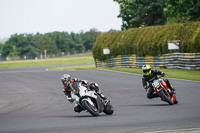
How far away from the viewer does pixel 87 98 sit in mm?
12125

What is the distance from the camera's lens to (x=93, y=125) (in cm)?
1043

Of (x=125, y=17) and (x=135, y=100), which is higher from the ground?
(x=125, y=17)

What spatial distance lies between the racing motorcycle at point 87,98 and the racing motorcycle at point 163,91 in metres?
2.81

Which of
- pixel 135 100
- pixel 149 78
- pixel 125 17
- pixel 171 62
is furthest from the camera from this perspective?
pixel 125 17

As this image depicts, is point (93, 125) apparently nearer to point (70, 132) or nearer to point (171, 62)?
point (70, 132)

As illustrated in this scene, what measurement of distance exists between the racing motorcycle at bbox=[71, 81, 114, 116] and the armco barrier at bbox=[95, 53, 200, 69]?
20.6 meters

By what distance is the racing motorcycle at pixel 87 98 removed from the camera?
1208 cm

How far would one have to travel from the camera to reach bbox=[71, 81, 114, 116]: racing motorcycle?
39.6ft

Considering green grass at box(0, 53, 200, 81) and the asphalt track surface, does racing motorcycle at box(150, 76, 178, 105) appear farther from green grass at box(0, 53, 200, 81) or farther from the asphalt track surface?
green grass at box(0, 53, 200, 81)

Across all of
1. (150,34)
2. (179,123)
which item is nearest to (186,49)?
(150,34)

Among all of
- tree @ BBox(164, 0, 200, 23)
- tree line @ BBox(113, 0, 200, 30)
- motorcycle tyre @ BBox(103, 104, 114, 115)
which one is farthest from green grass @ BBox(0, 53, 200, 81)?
motorcycle tyre @ BBox(103, 104, 114, 115)

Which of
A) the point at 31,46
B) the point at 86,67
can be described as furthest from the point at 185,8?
the point at 31,46

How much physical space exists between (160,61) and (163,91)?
2413cm

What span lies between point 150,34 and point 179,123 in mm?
31245
